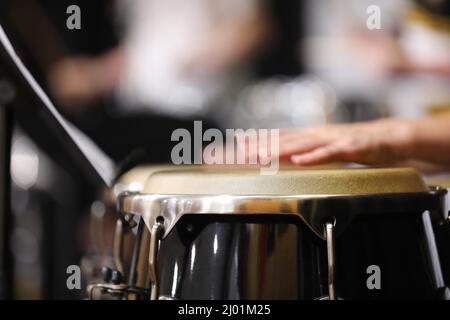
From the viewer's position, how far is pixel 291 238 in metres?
0.70

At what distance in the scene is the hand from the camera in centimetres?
84

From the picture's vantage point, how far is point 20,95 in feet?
2.95

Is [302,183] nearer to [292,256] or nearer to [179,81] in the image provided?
[292,256]

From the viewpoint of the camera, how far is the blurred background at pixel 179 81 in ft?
5.58

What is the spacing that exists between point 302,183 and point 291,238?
0.06 meters

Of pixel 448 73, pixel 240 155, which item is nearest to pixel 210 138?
pixel 240 155

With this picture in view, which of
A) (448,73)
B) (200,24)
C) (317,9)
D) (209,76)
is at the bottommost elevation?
(448,73)

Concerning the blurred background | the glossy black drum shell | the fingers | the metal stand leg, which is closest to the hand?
the fingers

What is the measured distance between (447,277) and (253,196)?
0.27m

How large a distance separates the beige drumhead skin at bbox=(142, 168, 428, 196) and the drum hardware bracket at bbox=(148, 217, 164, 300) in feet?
0.16

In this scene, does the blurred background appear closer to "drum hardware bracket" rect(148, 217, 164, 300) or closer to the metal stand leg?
the metal stand leg

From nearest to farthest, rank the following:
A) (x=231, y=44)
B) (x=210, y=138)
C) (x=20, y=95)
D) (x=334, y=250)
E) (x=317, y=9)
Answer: (x=334, y=250)
(x=20, y=95)
(x=210, y=138)
(x=231, y=44)
(x=317, y=9)

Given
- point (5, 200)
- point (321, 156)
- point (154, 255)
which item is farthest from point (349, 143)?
point (5, 200)

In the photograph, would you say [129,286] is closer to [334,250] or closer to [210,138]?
[334,250]
